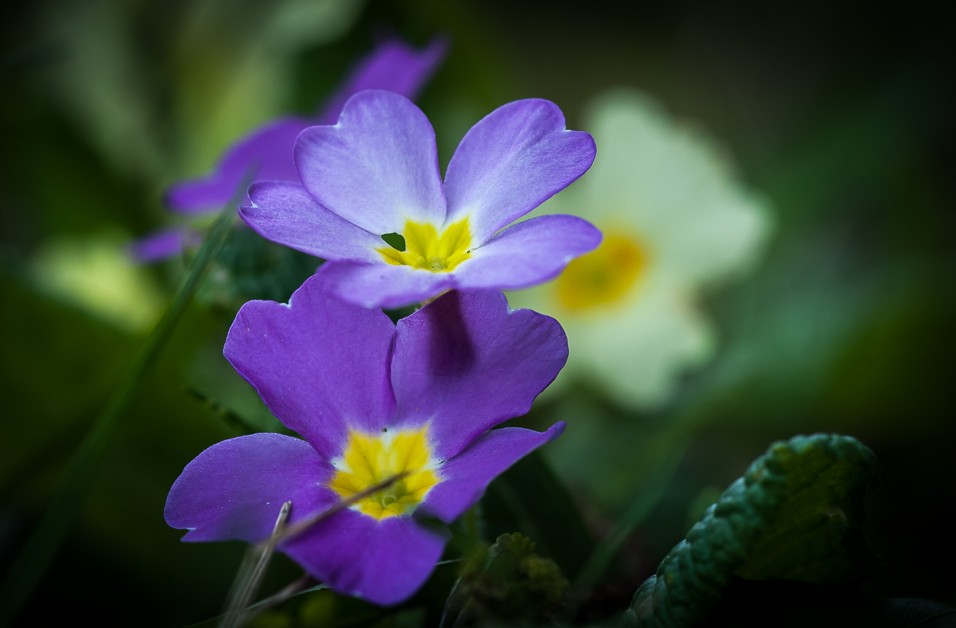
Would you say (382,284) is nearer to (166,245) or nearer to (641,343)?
(166,245)

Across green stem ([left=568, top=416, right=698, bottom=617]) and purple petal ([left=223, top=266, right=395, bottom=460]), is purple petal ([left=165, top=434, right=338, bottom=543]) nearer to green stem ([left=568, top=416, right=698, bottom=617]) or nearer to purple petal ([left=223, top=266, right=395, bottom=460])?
purple petal ([left=223, top=266, right=395, bottom=460])

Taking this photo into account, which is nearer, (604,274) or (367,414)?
(367,414)

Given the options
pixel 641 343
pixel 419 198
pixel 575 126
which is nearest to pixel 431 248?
pixel 419 198

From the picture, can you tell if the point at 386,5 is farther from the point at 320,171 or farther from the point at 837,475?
the point at 837,475

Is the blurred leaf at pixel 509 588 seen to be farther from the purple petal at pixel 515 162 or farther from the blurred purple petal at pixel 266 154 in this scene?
the blurred purple petal at pixel 266 154

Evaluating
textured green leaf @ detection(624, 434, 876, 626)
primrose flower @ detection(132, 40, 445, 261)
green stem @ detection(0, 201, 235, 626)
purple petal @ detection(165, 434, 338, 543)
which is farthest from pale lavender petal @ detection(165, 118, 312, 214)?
textured green leaf @ detection(624, 434, 876, 626)

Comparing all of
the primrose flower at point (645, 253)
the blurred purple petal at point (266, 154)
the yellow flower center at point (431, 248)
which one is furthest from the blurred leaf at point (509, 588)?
the primrose flower at point (645, 253)

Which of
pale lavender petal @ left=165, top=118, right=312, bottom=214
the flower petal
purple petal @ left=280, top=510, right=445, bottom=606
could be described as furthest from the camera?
the flower petal
